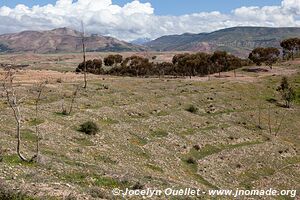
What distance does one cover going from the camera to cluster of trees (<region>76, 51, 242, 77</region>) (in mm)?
149125

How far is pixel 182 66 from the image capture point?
15225 cm

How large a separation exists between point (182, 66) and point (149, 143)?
105 metres

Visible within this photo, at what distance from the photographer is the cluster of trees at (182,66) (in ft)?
489

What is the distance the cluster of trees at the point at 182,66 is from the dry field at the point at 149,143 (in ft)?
190

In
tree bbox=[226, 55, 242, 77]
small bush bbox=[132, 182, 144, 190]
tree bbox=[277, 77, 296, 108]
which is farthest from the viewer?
tree bbox=[226, 55, 242, 77]

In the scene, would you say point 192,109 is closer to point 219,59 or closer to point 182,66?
point 182,66

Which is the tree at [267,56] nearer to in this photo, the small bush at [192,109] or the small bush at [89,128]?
the small bush at [192,109]

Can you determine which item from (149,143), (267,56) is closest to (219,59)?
(267,56)

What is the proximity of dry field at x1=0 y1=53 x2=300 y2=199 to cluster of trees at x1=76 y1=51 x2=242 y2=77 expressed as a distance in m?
57.9

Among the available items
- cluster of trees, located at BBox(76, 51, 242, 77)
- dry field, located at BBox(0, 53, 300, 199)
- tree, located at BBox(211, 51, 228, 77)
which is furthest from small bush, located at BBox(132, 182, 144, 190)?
tree, located at BBox(211, 51, 228, 77)

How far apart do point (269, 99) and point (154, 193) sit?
2903 inches

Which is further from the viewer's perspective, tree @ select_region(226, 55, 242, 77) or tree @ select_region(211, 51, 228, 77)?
tree @ select_region(226, 55, 242, 77)

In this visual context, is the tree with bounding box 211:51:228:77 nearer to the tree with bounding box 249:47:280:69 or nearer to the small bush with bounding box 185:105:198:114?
the tree with bounding box 249:47:280:69

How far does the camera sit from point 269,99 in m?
94.7
